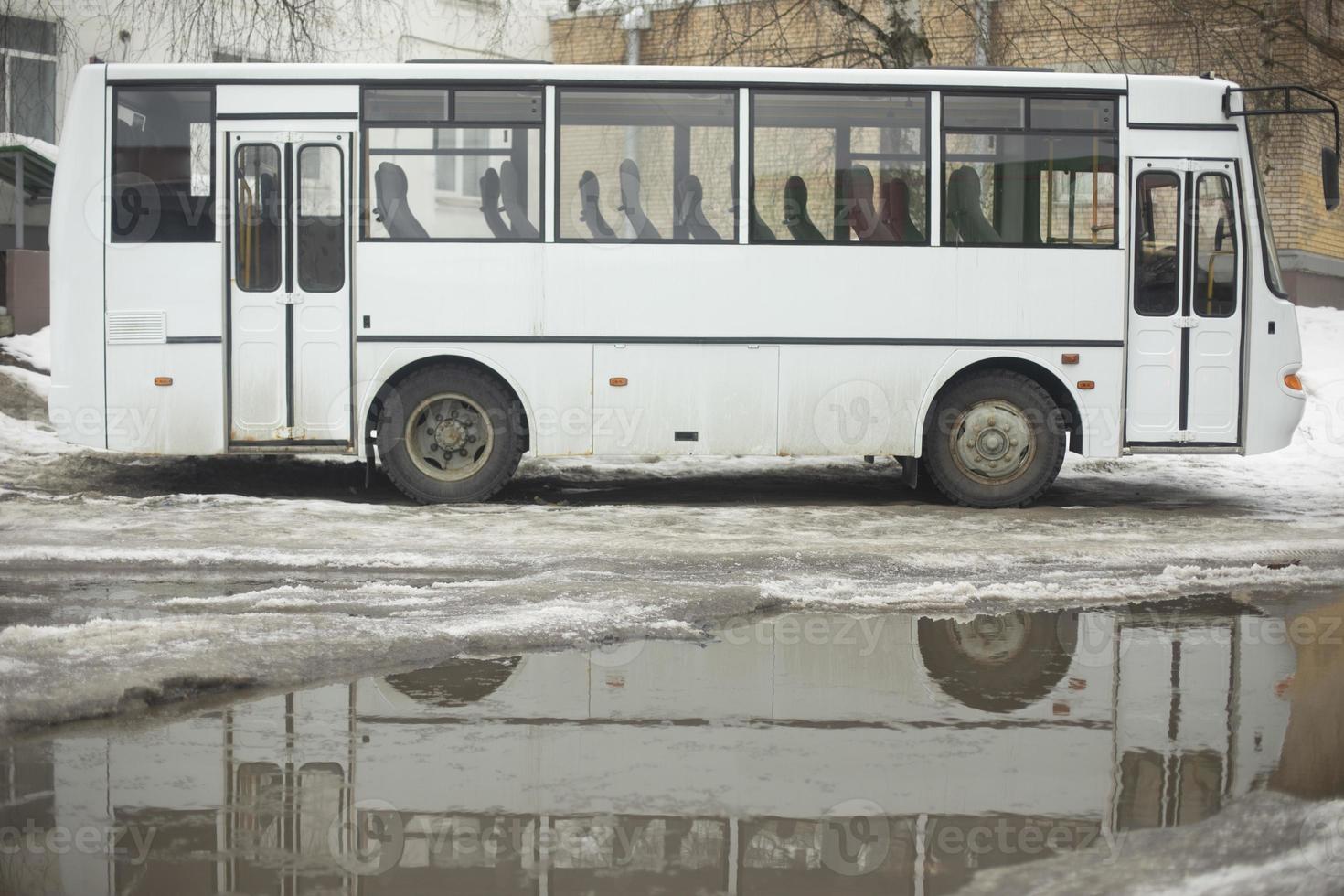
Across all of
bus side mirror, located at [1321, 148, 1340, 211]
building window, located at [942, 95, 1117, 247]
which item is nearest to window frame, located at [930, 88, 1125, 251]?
building window, located at [942, 95, 1117, 247]

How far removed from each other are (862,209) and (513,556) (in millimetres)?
4293

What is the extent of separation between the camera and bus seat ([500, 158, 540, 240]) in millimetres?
11422

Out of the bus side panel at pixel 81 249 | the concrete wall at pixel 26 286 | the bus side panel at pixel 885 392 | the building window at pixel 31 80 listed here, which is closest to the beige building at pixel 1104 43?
the bus side panel at pixel 885 392

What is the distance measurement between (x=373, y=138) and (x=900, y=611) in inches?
240

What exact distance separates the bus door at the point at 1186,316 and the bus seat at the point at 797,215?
2.42 meters

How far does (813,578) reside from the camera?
7992 mm

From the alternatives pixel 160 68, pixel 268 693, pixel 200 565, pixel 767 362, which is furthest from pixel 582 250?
pixel 268 693

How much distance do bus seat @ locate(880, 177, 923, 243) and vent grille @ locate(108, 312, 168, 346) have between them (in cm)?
538

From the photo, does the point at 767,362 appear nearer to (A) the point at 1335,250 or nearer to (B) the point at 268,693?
(B) the point at 268,693

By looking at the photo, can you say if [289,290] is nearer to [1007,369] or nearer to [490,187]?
[490,187]

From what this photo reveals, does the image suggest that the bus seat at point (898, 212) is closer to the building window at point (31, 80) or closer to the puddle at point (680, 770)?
the puddle at point (680, 770)

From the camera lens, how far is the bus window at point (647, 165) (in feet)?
37.4

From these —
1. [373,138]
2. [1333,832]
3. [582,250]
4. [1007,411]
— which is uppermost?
[373,138]

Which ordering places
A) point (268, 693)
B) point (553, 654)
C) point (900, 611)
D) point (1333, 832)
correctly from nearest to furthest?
point (1333, 832) → point (268, 693) → point (553, 654) → point (900, 611)
